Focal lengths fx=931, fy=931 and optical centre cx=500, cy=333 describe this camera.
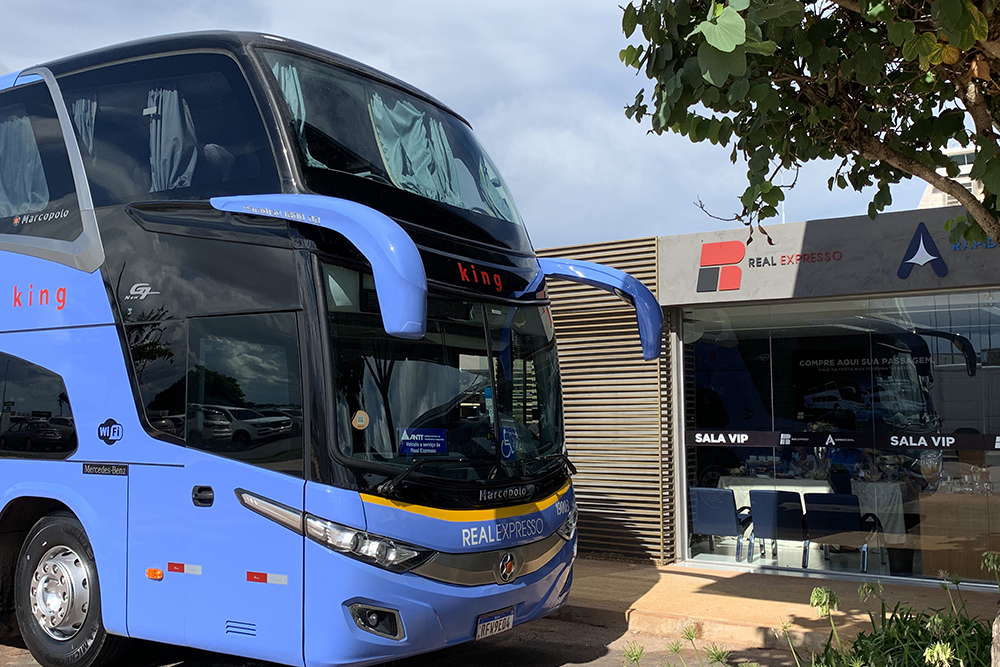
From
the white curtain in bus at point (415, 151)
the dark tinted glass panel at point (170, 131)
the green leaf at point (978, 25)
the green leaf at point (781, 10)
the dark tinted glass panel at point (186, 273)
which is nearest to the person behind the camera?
the green leaf at point (781, 10)

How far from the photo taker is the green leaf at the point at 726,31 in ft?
12.5

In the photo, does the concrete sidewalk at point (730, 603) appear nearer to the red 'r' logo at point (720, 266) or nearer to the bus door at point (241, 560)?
the red 'r' logo at point (720, 266)

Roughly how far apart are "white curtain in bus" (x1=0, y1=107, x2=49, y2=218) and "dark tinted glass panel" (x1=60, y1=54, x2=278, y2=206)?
1.94 ft

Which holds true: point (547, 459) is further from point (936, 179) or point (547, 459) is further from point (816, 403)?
point (816, 403)

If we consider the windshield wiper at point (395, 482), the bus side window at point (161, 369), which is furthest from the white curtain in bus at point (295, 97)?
the windshield wiper at point (395, 482)

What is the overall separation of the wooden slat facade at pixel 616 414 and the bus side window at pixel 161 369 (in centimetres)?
637

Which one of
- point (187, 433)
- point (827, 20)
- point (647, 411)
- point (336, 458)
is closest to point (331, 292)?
point (336, 458)

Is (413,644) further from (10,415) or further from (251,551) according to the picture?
(10,415)

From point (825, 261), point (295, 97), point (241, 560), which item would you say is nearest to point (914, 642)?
point (241, 560)

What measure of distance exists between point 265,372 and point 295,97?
2.01 meters

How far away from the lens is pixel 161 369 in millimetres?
6805

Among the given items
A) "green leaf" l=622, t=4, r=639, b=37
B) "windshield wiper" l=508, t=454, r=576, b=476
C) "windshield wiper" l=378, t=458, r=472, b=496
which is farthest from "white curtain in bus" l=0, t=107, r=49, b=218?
"green leaf" l=622, t=4, r=639, b=37

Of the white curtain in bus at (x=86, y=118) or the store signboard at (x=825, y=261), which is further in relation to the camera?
the store signboard at (x=825, y=261)

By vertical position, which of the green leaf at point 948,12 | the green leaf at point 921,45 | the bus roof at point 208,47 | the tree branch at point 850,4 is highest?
the bus roof at point 208,47
